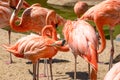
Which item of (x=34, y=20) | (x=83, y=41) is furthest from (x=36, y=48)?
(x=34, y=20)

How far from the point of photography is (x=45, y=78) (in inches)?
214

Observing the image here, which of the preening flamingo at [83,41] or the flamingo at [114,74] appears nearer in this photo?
the flamingo at [114,74]

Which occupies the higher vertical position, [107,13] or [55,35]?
[107,13]

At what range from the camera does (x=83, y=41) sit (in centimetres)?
414

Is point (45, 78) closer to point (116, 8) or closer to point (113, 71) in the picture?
point (116, 8)

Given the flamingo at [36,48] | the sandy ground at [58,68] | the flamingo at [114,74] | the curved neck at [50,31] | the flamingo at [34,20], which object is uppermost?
the flamingo at [34,20]

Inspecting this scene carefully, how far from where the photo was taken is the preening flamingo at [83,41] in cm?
395

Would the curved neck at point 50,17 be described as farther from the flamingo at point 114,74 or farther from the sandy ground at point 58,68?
the flamingo at point 114,74

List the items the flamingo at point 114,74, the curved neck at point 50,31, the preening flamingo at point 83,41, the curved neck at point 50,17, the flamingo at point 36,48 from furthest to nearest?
the curved neck at point 50,17, the curved neck at point 50,31, the flamingo at point 36,48, the preening flamingo at point 83,41, the flamingo at point 114,74

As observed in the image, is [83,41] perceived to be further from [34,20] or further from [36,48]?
[34,20]

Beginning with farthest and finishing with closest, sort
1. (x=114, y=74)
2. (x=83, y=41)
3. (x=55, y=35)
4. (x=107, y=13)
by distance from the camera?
1. (x=107, y=13)
2. (x=55, y=35)
3. (x=83, y=41)
4. (x=114, y=74)

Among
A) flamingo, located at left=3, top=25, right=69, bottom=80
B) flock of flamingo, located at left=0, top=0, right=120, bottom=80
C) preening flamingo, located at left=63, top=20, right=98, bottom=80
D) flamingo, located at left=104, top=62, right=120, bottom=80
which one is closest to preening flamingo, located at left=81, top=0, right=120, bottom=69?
flock of flamingo, located at left=0, top=0, right=120, bottom=80

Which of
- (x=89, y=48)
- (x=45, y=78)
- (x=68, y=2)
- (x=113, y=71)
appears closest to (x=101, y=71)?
(x=45, y=78)

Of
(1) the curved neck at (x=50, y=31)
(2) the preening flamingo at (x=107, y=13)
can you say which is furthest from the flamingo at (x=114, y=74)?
(2) the preening flamingo at (x=107, y=13)
